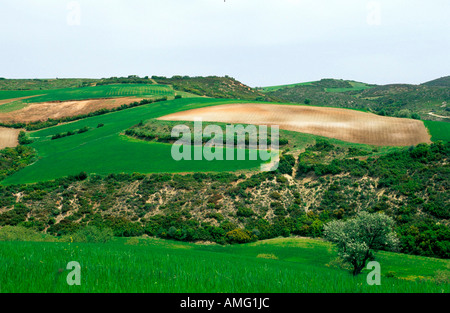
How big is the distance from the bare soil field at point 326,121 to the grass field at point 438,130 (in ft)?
4.45

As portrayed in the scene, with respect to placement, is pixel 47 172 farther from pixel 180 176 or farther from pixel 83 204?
pixel 180 176

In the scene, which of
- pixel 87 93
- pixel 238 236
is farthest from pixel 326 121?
pixel 87 93

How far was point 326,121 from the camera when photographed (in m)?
94.3

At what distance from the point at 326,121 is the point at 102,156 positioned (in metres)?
60.2

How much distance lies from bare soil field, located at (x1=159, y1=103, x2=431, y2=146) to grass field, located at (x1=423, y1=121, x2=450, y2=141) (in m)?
1.36

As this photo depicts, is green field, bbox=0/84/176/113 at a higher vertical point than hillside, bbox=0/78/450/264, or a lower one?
higher

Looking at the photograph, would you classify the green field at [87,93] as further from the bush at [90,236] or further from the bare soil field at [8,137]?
the bush at [90,236]

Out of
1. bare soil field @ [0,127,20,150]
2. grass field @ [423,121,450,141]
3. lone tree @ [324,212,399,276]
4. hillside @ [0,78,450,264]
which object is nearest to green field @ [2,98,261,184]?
hillside @ [0,78,450,264]

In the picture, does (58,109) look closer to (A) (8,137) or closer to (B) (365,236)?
(A) (8,137)

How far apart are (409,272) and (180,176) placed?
1689 inches

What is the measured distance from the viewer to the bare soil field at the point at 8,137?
312 feet

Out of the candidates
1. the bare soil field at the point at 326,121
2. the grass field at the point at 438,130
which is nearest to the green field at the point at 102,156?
the bare soil field at the point at 326,121

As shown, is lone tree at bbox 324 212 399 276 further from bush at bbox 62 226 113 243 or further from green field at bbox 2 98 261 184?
green field at bbox 2 98 261 184

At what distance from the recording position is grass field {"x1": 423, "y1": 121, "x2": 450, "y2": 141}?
77.1 metres
